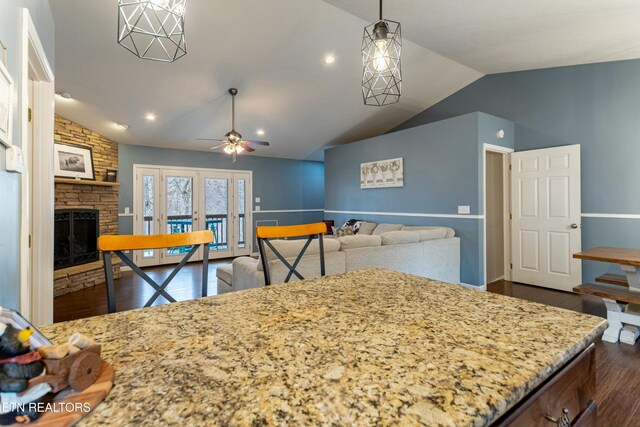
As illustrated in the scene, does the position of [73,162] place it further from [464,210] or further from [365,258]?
[464,210]

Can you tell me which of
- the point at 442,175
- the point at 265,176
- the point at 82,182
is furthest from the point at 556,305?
the point at 82,182

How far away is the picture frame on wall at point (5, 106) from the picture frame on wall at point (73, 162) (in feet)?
13.9

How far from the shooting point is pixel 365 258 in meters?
3.54

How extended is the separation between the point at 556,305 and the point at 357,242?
250 centimetres

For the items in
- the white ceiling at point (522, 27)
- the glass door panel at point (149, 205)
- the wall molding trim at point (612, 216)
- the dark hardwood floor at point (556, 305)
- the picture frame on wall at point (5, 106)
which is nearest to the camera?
the picture frame on wall at point (5, 106)

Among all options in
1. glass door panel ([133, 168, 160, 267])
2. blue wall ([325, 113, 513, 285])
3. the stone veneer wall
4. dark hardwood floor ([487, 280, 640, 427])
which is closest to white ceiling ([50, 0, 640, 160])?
the stone veneer wall

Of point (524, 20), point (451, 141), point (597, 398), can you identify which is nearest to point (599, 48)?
point (524, 20)

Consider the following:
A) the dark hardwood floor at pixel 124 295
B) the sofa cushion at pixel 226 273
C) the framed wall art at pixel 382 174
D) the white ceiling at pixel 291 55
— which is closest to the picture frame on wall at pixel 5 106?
the white ceiling at pixel 291 55

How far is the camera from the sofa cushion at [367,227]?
19.0 ft

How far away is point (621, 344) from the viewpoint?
2715 millimetres

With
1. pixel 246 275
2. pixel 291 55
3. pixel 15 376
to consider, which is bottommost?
pixel 246 275

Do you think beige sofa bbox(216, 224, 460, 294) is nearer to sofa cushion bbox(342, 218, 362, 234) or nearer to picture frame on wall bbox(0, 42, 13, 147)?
sofa cushion bbox(342, 218, 362, 234)

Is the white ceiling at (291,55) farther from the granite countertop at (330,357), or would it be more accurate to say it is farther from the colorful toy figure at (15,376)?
the colorful toy figure at (15,376)

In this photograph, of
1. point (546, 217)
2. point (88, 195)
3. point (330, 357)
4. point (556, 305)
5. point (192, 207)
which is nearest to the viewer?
point (330, 357)
